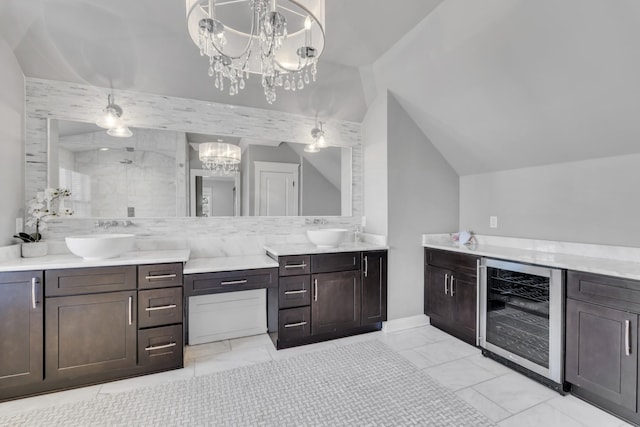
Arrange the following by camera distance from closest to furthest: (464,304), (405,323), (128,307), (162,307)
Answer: (128,307) < (162,307) < (464,304) < (405,323)

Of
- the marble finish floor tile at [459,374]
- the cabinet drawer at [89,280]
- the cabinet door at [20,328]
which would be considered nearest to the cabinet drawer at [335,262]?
the marble finish floor tile at [459,374]

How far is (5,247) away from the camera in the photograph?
7.00 feet

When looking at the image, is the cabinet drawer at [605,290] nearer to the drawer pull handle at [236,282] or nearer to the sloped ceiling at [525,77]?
the sloped ceiling at [525,77]

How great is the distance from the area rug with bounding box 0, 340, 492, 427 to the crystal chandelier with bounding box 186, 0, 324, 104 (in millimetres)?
1975

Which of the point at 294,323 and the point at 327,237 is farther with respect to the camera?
the point at 327,237

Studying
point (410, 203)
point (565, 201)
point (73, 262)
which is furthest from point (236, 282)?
point (565, 201)

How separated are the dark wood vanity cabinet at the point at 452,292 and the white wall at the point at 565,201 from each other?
0.64 metres

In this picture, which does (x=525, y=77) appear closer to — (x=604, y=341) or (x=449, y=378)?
(x=604, y=341)

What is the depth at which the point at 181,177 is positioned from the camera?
9.68ft

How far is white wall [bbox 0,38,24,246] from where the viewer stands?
7.06 feet

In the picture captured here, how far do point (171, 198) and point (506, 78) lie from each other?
122 inches

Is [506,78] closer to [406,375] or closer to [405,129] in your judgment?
[405,129]

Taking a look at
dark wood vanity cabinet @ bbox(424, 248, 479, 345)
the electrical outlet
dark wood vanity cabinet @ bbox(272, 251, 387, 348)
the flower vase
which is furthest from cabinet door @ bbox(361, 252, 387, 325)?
the electrical outlet

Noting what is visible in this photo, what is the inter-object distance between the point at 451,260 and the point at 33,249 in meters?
3.64
